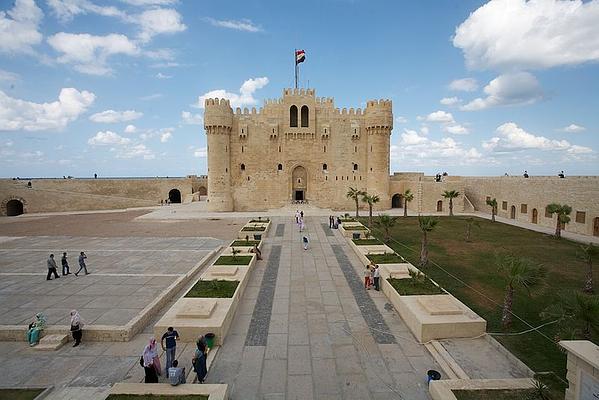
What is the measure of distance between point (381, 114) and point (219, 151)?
19779 mm

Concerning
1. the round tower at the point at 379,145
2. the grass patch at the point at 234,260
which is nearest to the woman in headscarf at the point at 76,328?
the grass patch at the point at 234,260

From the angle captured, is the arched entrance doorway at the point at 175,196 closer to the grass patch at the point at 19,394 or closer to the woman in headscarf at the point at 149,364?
the grass patch at the point at 19,394

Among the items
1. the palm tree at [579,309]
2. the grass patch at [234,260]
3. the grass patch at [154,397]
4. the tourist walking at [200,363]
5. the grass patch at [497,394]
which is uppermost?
the palm tree at [579,309]

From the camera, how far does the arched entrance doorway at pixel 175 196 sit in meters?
55.5

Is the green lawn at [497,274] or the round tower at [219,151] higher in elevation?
the round tower at [219,151]

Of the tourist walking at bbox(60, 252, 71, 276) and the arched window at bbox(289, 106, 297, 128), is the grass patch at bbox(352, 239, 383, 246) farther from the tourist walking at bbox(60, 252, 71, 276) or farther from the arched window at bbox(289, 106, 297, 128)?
the arched window at bbox(289, 106, 297, 128)

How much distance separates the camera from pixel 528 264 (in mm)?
10672

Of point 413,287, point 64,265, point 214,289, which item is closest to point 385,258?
point 413,287

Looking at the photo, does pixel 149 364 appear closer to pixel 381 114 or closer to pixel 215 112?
pixel 215 112

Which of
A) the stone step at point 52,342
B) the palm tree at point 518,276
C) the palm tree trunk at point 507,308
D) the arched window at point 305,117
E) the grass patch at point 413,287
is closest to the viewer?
the stone step at point 52,342

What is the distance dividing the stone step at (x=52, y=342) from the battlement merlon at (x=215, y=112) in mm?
32816

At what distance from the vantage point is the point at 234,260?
17375mm

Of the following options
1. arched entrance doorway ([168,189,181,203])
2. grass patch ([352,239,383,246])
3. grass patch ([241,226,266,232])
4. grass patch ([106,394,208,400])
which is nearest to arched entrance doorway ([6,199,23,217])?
arched entrance doorway ([168,189,181,203])

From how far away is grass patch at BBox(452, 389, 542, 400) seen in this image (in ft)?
23.4
